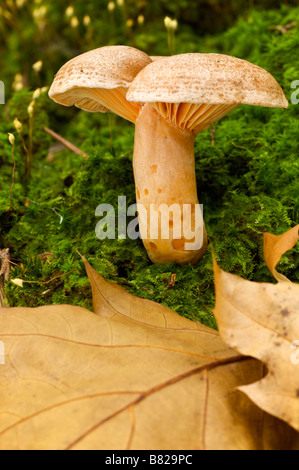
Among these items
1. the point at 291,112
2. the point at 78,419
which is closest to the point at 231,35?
the point at 291,112

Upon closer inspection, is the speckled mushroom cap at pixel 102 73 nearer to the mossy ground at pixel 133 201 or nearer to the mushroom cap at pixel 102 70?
the mushroom cap at pixel 102 70

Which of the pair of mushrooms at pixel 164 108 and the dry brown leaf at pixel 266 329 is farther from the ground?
the pair of mushrooms at pixel 164 108

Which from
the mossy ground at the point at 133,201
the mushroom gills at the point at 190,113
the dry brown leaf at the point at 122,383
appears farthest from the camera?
the mossy ground at the point at 133,201

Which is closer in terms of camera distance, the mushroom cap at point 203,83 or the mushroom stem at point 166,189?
the mushroom cap at point 203,83

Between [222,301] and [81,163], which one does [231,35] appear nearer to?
[81,163]

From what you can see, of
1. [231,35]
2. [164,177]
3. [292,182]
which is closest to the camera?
[164,177]

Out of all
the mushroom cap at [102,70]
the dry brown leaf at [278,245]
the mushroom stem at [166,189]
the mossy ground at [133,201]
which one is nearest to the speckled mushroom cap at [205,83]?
the mushroom cap at [102,70]

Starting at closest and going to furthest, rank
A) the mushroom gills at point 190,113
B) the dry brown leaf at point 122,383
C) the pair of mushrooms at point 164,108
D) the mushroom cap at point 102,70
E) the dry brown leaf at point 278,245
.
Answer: the dry brown leaf at point 122,383
the dry brown leaf at point 278,245
the pair of mushrooms at point 164,108
the mushroom cap at point 102,70
the mushroom gills at point 190,113

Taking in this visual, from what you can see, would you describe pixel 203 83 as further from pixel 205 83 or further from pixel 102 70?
pixel 102 70
